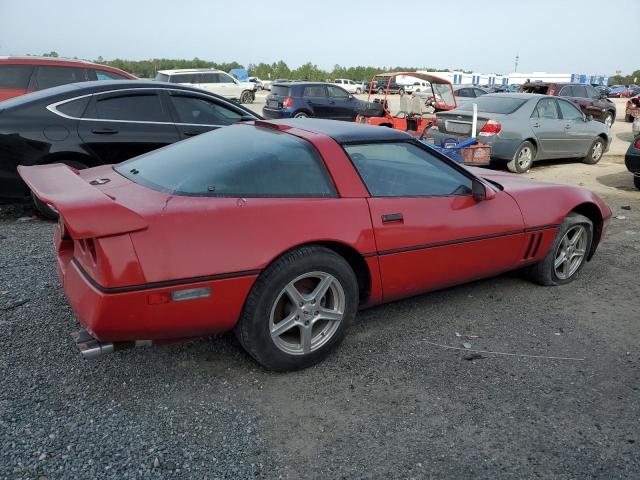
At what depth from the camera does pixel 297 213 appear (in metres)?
2.81

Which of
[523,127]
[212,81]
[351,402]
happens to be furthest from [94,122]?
[212,81]

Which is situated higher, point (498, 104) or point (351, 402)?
point (498, 104)

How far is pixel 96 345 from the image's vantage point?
2.46 metres

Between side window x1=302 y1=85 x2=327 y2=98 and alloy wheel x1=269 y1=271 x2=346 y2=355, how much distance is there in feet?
47.3

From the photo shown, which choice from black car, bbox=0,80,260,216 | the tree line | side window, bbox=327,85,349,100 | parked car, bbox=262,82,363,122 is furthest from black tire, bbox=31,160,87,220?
the tree line

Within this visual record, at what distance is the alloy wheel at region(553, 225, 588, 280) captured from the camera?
430cm

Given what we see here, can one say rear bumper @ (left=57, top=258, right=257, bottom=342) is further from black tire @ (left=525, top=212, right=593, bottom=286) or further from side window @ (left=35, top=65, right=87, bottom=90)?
side window @ (left=35, top=65, right=87, bottom=90)

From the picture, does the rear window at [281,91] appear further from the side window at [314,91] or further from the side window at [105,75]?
the side window at [105,75]

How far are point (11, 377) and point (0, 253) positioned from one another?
7.10ft

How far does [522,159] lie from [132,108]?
6916 mm

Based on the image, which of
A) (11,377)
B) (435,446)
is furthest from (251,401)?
(11,377)

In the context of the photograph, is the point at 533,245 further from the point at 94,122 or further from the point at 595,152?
the point at 595,152

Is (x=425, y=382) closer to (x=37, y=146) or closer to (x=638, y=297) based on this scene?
(x=638, y=297)

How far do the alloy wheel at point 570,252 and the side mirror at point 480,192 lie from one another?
1.01 meters
